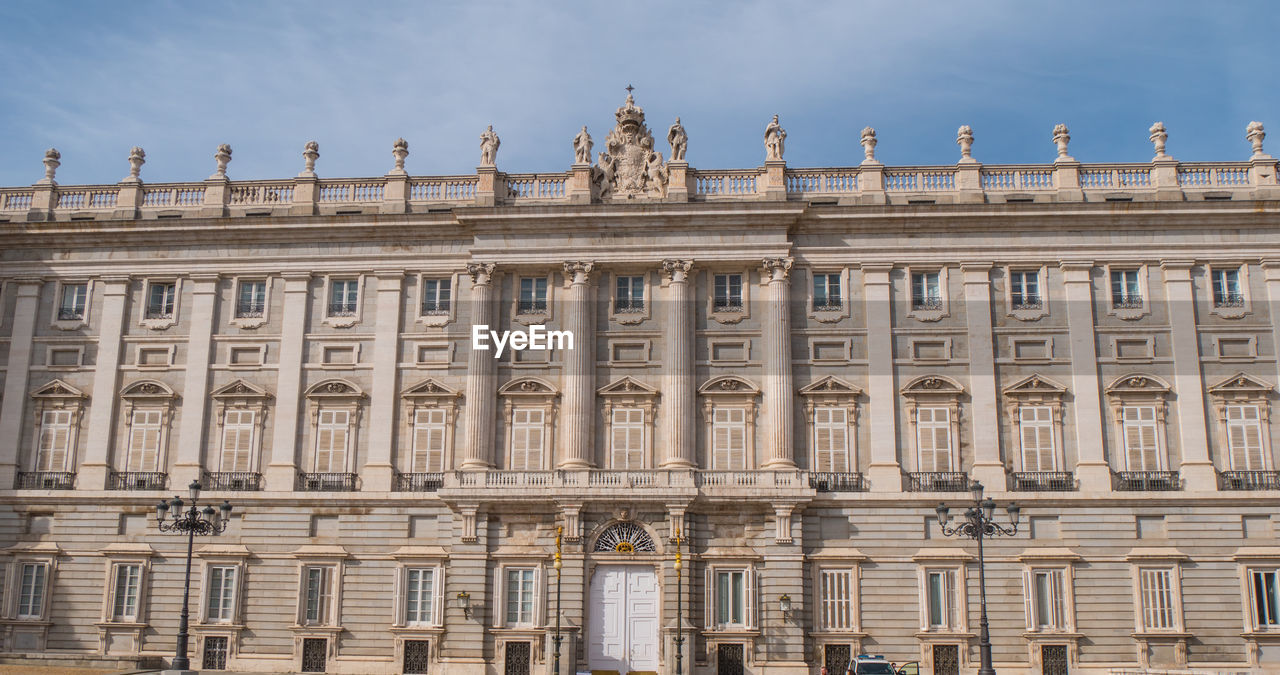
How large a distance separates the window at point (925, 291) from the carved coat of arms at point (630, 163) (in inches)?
370

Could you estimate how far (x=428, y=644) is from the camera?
37625 millimetres

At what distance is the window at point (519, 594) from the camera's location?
37.3 m

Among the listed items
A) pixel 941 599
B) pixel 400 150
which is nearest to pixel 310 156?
pixel 400 150

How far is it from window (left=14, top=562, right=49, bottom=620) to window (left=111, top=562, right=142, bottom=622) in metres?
2.54

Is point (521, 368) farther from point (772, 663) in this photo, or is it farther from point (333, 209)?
point (772, 663)

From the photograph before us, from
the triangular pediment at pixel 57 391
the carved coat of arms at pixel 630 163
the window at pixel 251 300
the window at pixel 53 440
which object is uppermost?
the carved coat of arms at pixel 630 163

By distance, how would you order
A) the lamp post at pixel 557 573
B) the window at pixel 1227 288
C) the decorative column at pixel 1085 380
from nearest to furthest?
the lamp post at pixel 557 573 → the decorative column at pixel 1085 380 → the window at pixel 1227 288

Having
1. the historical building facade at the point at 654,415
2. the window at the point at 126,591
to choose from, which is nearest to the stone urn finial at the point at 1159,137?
the historical building facade at the point at 654,415

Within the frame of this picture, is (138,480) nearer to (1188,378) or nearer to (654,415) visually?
(654,415)

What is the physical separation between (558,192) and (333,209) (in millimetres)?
8396

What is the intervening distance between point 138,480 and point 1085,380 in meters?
32.8

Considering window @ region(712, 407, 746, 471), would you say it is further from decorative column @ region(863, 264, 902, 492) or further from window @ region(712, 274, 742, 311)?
decorative column @ region(863, 264, 902, 492)

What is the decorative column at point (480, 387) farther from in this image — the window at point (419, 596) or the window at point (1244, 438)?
the window at point (1244, 438)

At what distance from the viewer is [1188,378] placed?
3825cm
